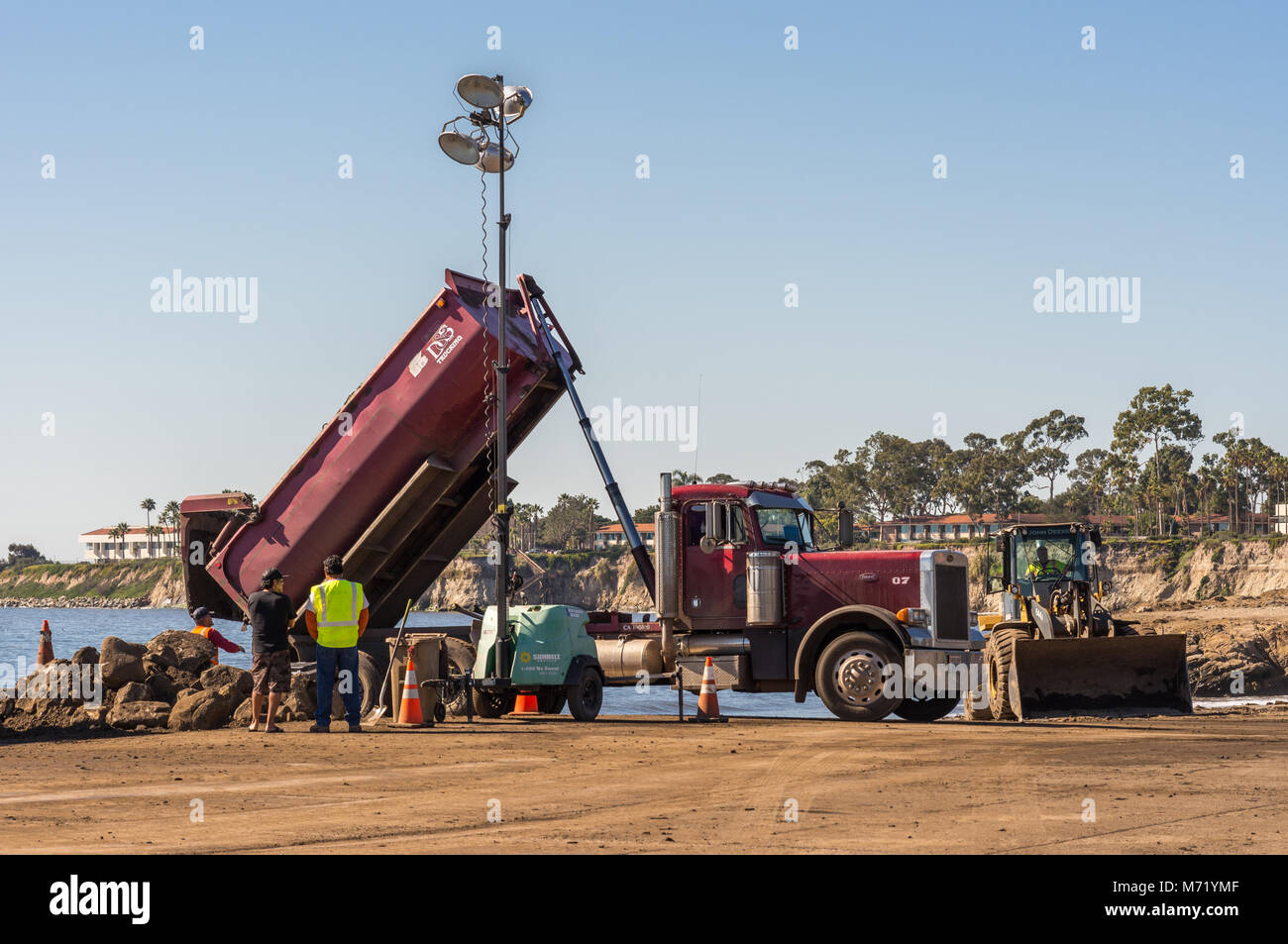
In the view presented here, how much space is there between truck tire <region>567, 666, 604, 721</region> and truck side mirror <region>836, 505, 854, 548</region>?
3526mm

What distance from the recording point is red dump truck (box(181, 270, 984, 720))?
1623cm

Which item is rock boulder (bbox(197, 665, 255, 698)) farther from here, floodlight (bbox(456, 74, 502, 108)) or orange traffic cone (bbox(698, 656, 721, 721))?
floodlight (bbox(456, 74, 502, 108))

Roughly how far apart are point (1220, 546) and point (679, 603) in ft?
301

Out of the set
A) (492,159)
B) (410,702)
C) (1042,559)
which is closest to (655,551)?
(410,702)

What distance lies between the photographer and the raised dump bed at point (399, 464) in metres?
16.5

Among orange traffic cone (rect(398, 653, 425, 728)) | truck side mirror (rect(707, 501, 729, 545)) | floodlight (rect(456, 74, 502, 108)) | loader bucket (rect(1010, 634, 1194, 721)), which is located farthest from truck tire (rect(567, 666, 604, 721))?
floodlight (rect(456, 74, 502, 108))

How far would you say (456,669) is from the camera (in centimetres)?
1756

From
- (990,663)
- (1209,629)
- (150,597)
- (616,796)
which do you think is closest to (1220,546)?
(1209,629)

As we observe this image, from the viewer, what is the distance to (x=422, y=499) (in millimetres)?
17172

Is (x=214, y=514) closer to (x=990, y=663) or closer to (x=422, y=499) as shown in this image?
(x=422, y=499)

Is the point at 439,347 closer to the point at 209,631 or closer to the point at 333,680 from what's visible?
the point at 333,680

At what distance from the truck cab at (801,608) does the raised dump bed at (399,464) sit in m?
2.44

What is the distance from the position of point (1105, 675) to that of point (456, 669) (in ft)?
26.1
